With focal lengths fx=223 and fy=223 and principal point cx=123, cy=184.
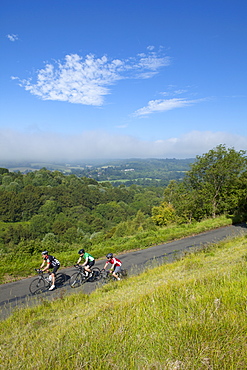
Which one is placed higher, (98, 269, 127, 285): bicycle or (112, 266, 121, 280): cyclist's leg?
Result: (112, 266, 121, 280): cyclist's leg

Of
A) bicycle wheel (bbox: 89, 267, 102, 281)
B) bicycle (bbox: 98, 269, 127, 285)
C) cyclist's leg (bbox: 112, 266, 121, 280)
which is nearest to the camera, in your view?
cyclist's leg (bbox: 112, 266, 121, 280)

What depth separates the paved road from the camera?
962 cm

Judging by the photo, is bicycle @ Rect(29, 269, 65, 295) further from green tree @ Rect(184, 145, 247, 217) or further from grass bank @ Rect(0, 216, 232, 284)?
green tree @ Rect(184, 145, 247, 217)

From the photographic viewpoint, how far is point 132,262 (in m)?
14.2

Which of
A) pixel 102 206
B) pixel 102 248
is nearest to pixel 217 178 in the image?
pixel 102 248

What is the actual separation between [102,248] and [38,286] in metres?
6.19

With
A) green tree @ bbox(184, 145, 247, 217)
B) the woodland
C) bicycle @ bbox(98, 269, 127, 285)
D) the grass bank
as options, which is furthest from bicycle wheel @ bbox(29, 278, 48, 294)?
green tree @ bbox(184, 145, 247, 217)

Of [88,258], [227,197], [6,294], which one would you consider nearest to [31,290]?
[6,294]

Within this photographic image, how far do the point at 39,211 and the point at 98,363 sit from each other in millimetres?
99552

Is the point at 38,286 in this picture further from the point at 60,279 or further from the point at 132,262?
the point at 132,262

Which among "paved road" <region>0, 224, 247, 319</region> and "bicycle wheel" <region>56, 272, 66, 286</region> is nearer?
"paved road" <region>0, 224, 247, 319</region>

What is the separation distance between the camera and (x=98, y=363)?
9.16 ft

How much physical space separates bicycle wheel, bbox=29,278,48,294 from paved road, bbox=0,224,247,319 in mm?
259

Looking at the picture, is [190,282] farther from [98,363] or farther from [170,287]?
[98,363]
